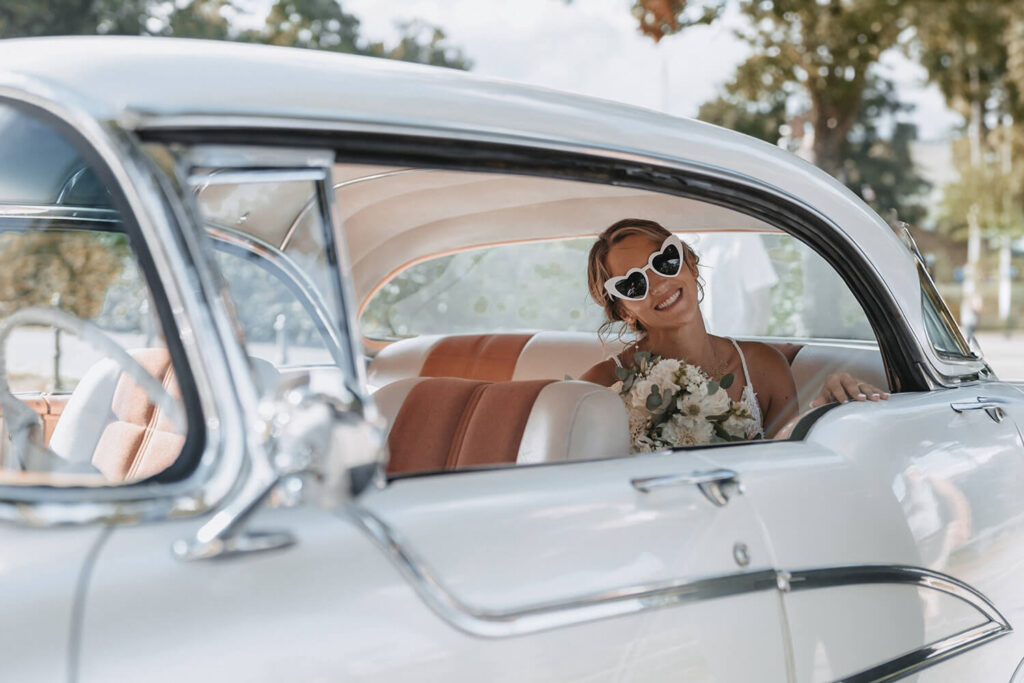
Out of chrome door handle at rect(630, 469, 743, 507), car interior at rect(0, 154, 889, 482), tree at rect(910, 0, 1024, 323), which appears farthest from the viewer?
tree at rect(910, 0, 1024, 323)

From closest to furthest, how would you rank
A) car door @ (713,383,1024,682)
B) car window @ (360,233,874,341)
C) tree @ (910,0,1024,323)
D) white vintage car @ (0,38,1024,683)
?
white vintage car @ (0,38,1024,683)
car door @ (713,383,1024,682)
car window @ (360,233,874,341)
tree @ (910,0,1024,323)

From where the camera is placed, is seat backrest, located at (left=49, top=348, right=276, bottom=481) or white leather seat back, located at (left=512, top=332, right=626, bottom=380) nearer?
seat backrest, located at (left=49, top=348, right=276, bottom=481)

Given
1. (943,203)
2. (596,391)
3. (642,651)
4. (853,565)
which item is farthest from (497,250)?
(943,203)

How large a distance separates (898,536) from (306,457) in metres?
1.29

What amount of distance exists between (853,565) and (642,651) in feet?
1.78

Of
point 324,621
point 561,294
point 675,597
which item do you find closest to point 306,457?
point 324,621

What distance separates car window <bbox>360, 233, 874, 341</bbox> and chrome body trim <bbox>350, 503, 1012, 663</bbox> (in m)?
0.99

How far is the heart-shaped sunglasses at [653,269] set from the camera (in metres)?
2.75

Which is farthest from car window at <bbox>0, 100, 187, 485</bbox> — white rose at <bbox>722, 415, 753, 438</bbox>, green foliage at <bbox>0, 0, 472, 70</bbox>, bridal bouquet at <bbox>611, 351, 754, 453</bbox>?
green foliage at <bbox>0, 0, 472, 70</bbox>

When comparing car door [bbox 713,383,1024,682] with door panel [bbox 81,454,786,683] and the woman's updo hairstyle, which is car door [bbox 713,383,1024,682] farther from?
the woman's updo hairstyle

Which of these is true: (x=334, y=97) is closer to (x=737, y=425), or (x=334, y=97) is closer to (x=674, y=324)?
(x=737, y=425)

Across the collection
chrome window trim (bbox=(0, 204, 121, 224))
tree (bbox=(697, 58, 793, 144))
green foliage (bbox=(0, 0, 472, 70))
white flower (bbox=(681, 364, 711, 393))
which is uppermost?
tree (bbox=(697, 58, 793, 144))

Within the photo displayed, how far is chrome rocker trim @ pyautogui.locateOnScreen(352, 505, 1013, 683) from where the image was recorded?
1.32 m

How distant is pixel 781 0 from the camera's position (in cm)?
918
